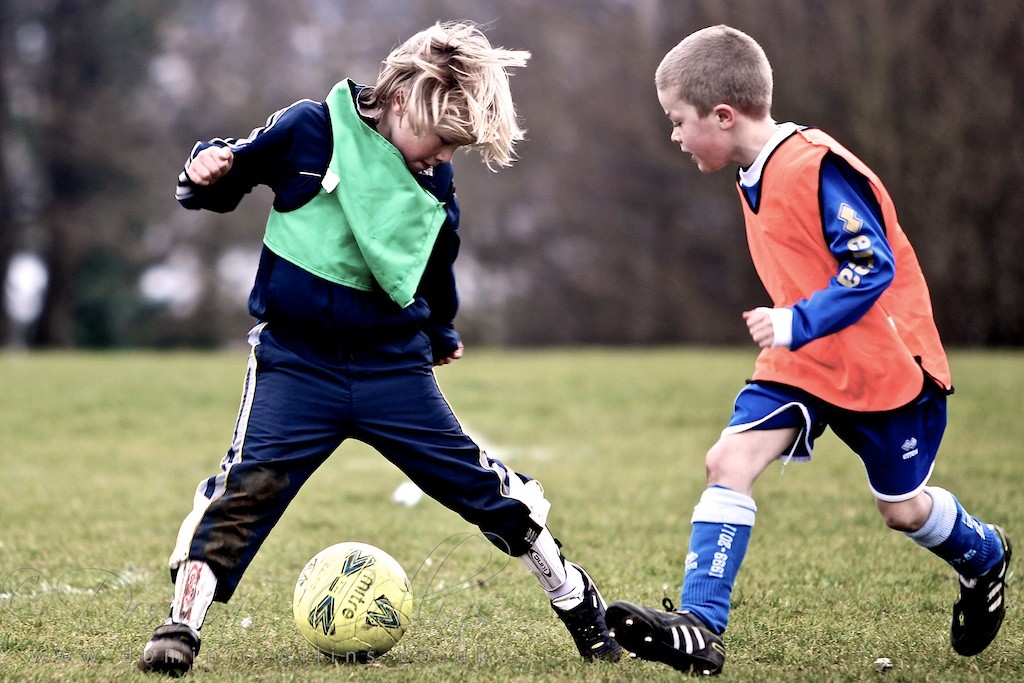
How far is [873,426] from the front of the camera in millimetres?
3277

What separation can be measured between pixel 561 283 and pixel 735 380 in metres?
15.6

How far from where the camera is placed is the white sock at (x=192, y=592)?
10.3ft

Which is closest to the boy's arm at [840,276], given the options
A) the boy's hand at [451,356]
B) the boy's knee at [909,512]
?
the boy's knee at [909,512]

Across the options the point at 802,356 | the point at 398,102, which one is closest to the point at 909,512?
the point at 802,356

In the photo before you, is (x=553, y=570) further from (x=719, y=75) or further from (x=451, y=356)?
(x=719, y=75)

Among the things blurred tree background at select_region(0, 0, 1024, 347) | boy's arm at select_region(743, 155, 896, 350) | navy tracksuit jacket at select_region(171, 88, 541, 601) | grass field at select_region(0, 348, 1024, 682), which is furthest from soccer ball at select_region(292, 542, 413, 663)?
blurred tree background at select_region(0, 0, 1024, 347)

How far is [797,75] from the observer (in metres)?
20.2

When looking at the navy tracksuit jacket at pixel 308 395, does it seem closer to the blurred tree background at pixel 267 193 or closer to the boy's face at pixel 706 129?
the boy's face at pixel 706 129

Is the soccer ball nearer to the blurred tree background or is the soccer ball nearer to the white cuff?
the white cuff

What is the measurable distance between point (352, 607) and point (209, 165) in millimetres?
1259

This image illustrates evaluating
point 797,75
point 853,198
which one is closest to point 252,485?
point 853,198

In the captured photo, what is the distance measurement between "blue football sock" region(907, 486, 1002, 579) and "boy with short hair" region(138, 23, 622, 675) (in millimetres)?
1142

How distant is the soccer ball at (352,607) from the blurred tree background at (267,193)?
19808 millimetres

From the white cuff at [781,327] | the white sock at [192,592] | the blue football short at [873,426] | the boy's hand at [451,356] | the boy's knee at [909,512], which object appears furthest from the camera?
the boy's hand at [451,356]
